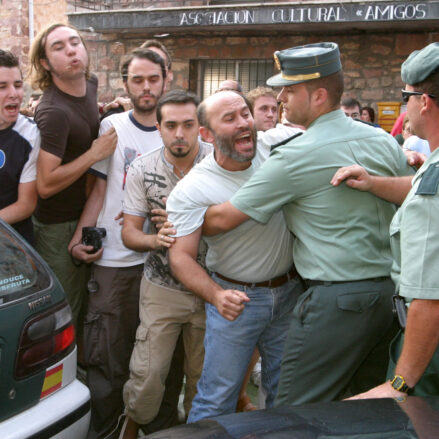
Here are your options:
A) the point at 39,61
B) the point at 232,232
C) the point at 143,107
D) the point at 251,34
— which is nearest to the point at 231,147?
the point at 232,232

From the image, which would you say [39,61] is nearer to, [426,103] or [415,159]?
[415,159]

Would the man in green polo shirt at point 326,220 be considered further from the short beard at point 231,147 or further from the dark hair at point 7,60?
the dark hair at point 7,60

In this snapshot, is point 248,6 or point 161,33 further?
point 161,33

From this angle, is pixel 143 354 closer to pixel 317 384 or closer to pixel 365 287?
pixel 317 384

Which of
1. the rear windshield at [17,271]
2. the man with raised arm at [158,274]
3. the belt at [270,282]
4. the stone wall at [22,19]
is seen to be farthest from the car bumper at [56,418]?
the stone wall at [22,19]

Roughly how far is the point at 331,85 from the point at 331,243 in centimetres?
69

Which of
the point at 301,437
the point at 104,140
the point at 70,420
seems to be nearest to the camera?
the point at 301,437

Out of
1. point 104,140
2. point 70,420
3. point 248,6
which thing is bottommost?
point 70,420

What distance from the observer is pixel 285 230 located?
2.77m

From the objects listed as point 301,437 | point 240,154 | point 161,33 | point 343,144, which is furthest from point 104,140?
point 161,33

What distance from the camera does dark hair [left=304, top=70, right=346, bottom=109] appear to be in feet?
7.98

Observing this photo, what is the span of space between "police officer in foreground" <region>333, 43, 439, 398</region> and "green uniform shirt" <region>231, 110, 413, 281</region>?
0.37 meters

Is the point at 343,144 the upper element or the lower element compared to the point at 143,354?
upper

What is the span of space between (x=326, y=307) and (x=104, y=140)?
6.05ft
